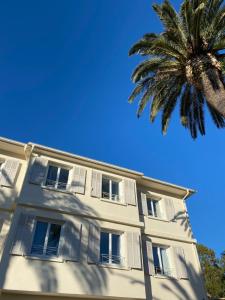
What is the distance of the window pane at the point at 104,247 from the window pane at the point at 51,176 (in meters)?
3.63

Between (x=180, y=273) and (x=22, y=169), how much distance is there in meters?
9.77

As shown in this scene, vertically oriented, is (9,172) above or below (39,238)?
above

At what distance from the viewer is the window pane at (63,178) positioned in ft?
38.4

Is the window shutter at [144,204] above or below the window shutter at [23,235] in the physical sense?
above

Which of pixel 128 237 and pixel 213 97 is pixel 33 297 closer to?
pixel 128 237

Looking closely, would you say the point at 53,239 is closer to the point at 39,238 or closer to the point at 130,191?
the point at 39,238

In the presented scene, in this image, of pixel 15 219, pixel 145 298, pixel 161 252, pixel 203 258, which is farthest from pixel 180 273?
pixel 203 258

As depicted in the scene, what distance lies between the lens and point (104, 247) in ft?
34.5

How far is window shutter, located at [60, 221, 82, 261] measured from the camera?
928cm

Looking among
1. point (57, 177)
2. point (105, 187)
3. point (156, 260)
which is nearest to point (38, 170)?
point (57, 177)

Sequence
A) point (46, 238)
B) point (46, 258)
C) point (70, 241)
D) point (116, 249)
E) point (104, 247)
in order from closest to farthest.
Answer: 1. point (46, 258)
2. point (46, 238)
3. point (70, 241)
4. point (104, 247)
5. point (116, 249)

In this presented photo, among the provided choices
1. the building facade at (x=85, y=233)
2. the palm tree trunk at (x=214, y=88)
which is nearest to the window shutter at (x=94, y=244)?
the building facade at (x=85, y=233)

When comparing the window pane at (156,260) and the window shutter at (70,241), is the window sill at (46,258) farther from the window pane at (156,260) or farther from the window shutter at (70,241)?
the window pane at (156,260)

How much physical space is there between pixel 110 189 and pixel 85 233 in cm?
328
